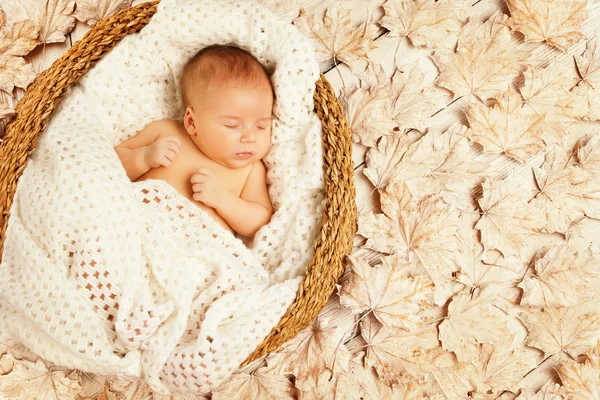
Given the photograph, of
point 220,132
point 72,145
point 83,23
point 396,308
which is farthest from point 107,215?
point 396,308

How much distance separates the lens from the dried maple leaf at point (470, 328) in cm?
162

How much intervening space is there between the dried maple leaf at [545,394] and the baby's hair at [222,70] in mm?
1065

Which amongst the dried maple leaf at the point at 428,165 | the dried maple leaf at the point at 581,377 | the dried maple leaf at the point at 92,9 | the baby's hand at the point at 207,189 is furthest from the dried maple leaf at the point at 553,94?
the dried maple leaf at the point at 92,9

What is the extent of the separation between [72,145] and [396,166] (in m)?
0.83

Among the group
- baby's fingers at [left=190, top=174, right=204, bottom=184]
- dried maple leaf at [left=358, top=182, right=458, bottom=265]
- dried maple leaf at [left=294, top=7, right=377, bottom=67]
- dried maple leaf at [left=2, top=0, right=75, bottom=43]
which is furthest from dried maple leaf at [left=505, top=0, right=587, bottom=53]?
dried maple leaf at [left=2, top=0, right=75, bottom=43]

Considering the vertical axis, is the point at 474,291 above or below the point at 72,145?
below

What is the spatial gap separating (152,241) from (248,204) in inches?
10.7

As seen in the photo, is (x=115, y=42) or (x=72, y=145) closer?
(x=72, y=145)

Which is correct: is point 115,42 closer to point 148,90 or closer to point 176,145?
point 148,90

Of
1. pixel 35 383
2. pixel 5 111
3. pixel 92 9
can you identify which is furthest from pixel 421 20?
pixel 35 383

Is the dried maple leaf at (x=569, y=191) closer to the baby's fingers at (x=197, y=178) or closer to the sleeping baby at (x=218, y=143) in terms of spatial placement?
the sleeping baby at (x=218, y=143)

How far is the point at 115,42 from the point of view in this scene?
5.23 ft

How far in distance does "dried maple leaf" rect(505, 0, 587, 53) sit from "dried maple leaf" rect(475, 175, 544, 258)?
439 millimetres

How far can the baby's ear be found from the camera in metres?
1.58
